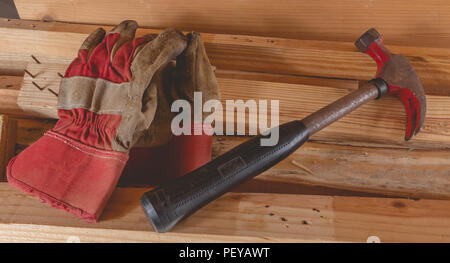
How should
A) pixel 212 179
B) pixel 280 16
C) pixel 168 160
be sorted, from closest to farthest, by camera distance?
pixel 212 179, pixel 168 160, pixel 280 16

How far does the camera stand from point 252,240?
964 mm

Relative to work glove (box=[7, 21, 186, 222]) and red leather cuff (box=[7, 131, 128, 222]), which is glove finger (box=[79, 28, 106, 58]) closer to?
work glove (box=[7, 21, 186, 222])

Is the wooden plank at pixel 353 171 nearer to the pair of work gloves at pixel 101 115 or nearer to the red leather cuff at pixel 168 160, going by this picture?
the red leather cuff at pixel 168 160

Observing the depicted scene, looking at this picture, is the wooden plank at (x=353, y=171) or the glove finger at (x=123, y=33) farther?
the wooden plank at (x=353, y=171)

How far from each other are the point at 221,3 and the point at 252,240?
103 centimetres

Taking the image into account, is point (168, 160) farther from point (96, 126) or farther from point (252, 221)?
point (252, 221)

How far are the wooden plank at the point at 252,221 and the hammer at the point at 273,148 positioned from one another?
76 mm

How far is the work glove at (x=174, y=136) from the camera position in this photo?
108 cm

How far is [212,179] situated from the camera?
3.08 ft

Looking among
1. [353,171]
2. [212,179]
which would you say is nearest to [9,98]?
[212,179]

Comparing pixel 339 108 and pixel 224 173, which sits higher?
pixel 339 108

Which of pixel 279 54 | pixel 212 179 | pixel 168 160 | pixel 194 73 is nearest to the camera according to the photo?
pixel 212 179

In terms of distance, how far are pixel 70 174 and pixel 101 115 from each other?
211mm

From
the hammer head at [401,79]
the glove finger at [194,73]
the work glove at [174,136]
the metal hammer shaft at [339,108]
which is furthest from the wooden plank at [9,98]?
the hammer head at [401,79]
